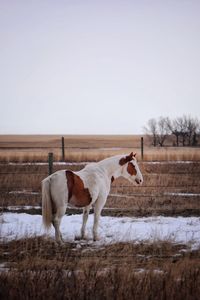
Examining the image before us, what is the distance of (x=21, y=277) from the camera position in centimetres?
408

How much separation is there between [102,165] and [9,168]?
33.8 feet

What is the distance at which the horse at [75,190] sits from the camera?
6.50 meters

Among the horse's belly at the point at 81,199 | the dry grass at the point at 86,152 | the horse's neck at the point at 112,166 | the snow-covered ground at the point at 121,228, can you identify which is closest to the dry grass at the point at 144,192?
the snow-covered ground at the point at 121,228

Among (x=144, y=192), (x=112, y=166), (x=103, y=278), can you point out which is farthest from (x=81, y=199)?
(x=144, y=192)

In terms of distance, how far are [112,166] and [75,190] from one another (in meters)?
1.14

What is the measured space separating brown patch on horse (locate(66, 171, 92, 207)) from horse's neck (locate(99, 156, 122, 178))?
2.62 ft

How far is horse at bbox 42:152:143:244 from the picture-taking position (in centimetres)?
650

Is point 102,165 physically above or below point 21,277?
above

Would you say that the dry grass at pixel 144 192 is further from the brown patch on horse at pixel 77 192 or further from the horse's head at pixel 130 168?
the brown patch on horse at pixel 77 192

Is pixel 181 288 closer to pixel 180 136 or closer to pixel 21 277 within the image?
pixel 21 277

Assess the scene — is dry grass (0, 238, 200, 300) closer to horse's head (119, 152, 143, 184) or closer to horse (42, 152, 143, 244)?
horse (42, 152, 143, 244)

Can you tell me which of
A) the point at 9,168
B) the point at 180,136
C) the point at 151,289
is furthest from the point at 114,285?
the point at 180,136

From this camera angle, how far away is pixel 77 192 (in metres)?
6.71

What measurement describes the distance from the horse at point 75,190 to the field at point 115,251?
390mm
